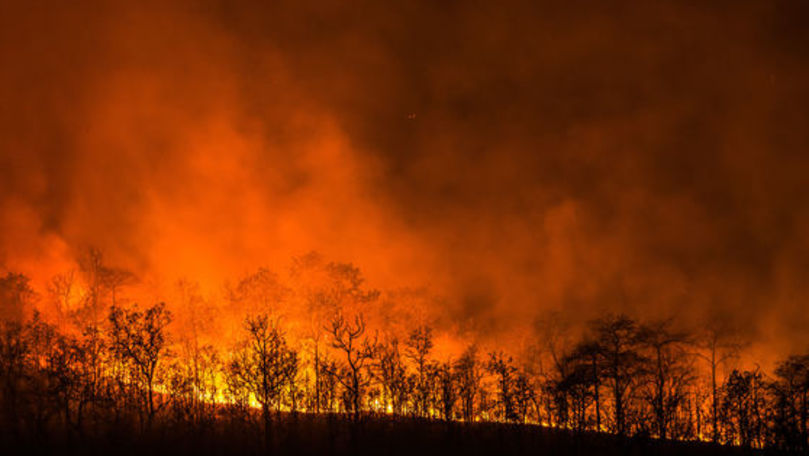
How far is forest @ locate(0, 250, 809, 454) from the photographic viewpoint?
49.8 metres

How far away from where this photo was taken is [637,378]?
223ft

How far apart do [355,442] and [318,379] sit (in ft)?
55.7

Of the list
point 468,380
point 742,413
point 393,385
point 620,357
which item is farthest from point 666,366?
point 393,385

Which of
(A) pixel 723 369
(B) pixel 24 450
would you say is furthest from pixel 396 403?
(A) pixel 723 369

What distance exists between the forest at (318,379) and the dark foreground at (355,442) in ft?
0.91

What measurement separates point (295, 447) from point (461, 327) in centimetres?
3983

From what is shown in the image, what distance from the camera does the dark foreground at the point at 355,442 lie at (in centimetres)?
4384

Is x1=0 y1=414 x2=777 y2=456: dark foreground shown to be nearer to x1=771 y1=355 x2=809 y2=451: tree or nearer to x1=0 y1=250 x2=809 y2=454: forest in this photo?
x1=0 y1=250 x2=809 y2=454: forest

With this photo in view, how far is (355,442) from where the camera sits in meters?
47.9

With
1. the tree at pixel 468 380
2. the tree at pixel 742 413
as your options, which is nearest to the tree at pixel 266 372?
the tree at pixel 468 380

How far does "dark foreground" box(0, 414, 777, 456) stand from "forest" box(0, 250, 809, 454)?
0.28 metres

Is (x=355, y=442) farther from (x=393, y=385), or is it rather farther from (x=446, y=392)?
(x=393, y=385)

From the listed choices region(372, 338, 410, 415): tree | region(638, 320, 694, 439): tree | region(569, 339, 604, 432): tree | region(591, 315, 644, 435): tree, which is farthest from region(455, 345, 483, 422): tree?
region(638, 320, 694, 439): tree

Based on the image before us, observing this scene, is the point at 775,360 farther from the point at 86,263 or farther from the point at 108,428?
the point at 86,263
